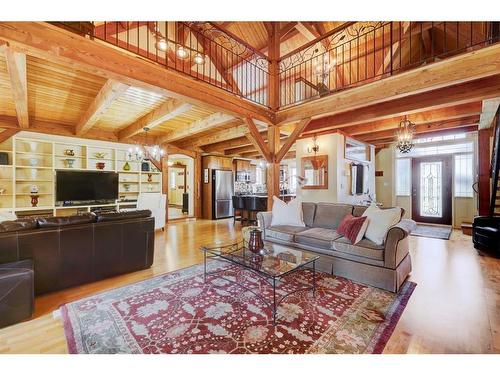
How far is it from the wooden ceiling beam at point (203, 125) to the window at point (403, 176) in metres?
5.51

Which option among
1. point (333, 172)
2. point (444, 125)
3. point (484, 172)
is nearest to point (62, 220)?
point (333, 172)

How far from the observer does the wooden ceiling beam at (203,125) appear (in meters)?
Result: 4.66

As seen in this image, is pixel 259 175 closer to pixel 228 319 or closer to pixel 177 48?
pixel 177 48

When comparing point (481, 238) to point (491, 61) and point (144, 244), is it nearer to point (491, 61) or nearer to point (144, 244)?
point (491, 61)

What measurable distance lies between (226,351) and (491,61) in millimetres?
3790

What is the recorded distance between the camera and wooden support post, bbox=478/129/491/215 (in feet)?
→ 17.0

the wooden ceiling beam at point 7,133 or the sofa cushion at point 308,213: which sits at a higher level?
the wooden ceiling beam at point 7,133

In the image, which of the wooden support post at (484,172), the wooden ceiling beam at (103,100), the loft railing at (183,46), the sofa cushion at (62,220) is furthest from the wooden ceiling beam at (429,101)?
the sofa cushion at (62,220)

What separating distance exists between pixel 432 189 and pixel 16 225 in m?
8.98

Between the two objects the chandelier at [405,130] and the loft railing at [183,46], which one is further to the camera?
the chandelier at [405,130]

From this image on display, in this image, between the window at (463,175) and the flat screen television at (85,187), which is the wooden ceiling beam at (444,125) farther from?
the flat screen television at (85,187)

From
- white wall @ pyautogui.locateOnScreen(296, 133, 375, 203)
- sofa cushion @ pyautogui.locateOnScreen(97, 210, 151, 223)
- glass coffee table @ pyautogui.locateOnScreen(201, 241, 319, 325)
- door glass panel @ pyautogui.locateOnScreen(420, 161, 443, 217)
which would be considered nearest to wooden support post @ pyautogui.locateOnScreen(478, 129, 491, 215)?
door glass panel @ pyautogui.locateOnScreen(420, 161, 443, 217)

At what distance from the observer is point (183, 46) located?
320 centimetres

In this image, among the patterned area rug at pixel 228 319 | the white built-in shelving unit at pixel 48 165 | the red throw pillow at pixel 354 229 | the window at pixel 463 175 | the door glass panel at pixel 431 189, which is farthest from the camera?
the door glass panel at pixel 431 189
